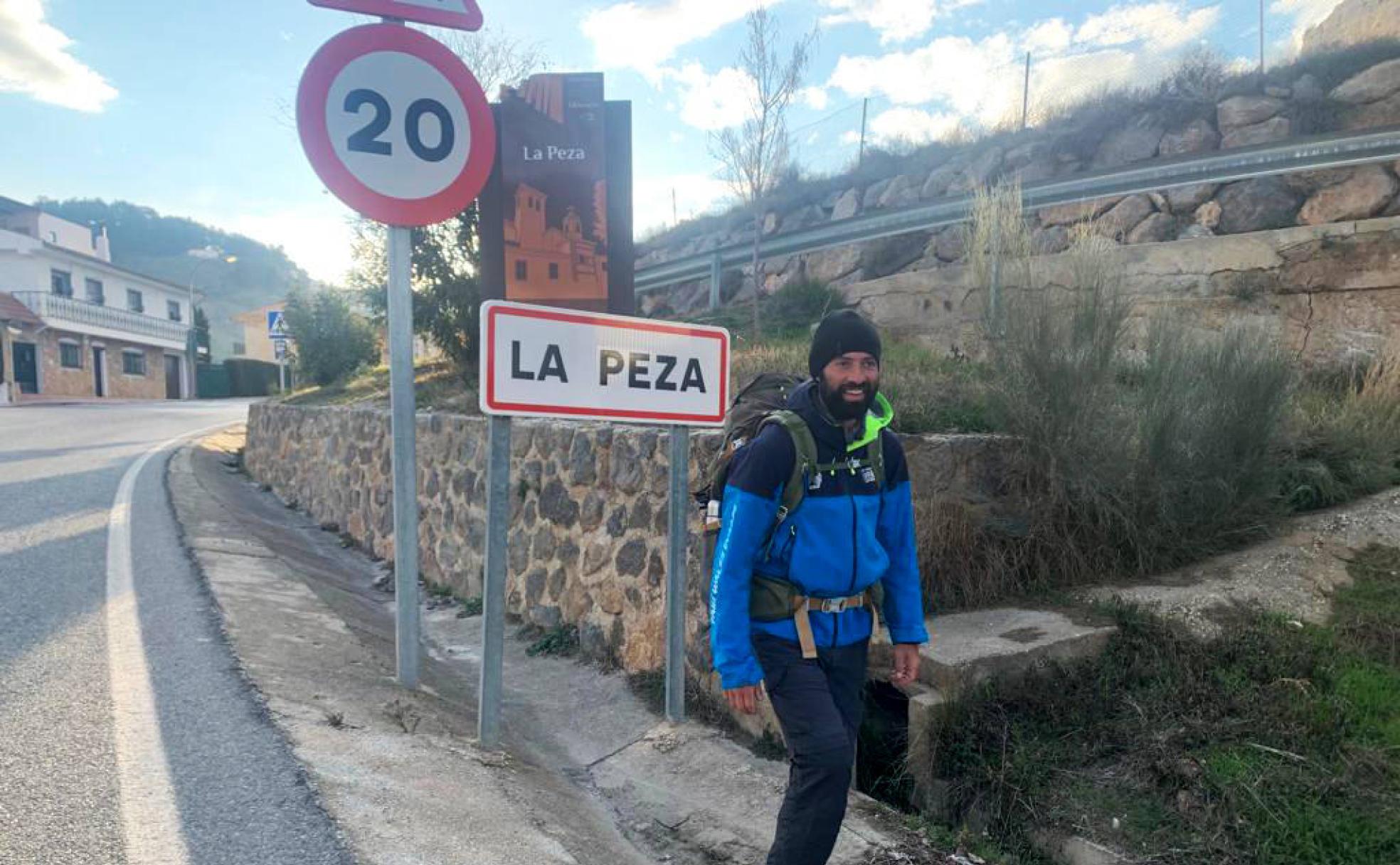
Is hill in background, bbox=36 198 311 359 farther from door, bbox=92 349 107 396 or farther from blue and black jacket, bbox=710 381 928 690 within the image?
blue and black jacket, bbox=710 381 928 690

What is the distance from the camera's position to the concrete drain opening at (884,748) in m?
3.40

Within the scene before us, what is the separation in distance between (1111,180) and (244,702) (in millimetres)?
11150

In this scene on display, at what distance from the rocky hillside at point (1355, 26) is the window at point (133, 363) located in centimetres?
4735

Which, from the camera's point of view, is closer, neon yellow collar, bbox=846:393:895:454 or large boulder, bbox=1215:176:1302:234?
neon yellow collar, bbox=846:393:895:454

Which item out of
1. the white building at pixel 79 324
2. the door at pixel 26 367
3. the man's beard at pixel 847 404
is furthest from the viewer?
the white building at pixel 79 324

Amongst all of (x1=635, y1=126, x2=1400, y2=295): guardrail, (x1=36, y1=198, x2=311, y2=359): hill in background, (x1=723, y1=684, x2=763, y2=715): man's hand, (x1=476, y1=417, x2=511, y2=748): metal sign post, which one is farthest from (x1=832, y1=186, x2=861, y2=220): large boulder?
(x1=36, y1=198, x2=311, y2=359): hill in background

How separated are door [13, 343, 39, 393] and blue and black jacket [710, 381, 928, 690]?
4120 centimetres

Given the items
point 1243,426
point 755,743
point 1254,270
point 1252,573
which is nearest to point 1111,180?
point 1254,270

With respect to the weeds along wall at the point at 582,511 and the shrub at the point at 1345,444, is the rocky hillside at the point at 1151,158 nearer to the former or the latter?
the shrub at the point at 1345,444

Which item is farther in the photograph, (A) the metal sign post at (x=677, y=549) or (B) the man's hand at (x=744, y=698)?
(A) the metal sign post at (x=677, y=549)

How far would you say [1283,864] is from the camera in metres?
2.38

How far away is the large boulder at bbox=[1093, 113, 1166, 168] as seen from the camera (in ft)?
43.3

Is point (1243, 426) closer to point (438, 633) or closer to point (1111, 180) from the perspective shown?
point (438, 633)

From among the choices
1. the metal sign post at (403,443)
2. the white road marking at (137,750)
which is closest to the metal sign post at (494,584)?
the metal sign post at (403,443)
